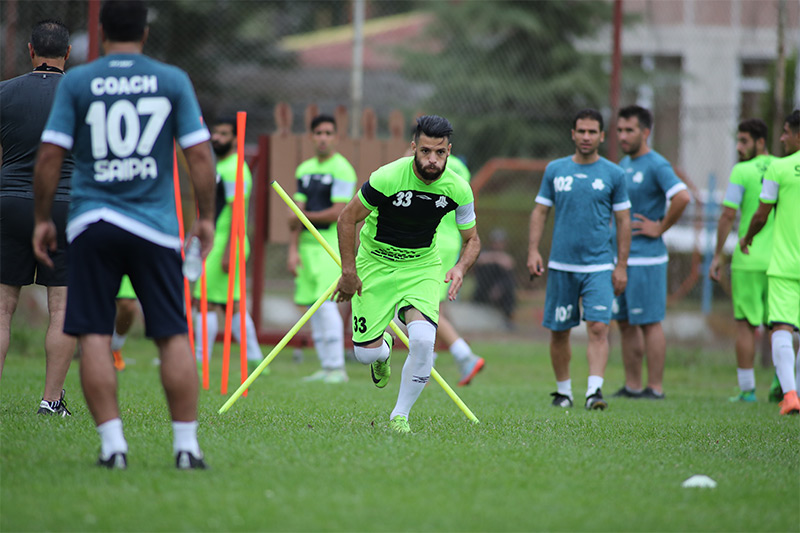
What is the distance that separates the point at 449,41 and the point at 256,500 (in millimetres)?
19931

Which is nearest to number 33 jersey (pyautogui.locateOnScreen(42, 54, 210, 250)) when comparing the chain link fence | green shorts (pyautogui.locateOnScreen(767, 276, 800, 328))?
green shorts (pyautogui.locateOnScreen(767, 276, 800, 328))

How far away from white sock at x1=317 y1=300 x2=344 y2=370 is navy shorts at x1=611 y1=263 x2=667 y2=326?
9.35 feet

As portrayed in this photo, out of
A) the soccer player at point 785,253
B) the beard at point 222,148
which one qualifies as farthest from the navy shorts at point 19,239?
the soccer player at point 785,253

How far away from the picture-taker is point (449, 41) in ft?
74.7

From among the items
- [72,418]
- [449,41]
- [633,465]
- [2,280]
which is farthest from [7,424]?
[449,41]

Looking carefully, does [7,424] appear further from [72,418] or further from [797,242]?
[797,242]

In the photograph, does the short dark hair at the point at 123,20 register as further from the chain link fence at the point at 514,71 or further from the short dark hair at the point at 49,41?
the chain link fence at the point at 514,71

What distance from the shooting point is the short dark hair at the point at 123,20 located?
14.2 ft

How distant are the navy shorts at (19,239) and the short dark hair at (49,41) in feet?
3.27

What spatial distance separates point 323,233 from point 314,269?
0.38m

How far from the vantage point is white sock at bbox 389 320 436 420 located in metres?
5.88

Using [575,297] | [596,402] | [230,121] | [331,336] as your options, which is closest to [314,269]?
[331,336]

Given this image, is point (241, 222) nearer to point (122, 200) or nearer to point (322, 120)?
point (322, 120)

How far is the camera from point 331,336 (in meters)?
9.53
